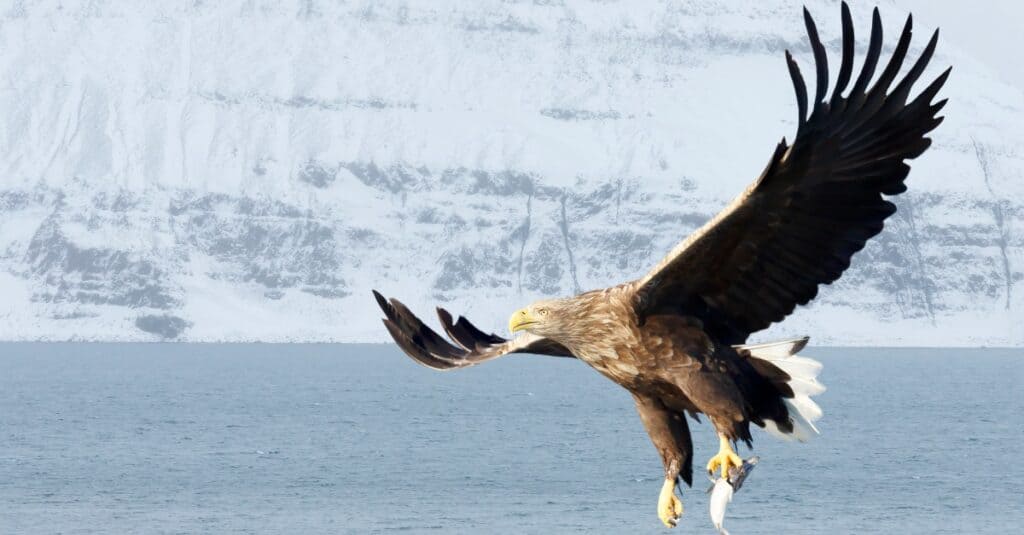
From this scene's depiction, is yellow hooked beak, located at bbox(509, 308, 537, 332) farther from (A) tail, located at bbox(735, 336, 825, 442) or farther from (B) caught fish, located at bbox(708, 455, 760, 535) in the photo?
(B) caught fish, located at bbox(708, 455, 760, 535)

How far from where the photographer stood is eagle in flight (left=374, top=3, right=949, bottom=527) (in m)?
10.2

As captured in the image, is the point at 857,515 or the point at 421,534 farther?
the point at 857,515

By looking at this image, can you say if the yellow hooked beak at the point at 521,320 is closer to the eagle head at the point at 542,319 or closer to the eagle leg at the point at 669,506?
Result: the eagle head at the point at 542,319

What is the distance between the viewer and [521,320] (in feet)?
35.7

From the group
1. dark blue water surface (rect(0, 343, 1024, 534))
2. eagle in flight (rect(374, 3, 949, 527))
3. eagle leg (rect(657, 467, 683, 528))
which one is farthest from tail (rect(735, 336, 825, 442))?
dark blue water surface (rect(0, 343, 1024, 534))

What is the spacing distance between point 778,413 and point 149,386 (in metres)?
167

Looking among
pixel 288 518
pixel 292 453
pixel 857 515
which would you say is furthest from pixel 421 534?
pixel 292 453

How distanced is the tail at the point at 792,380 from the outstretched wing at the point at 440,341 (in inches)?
83.6

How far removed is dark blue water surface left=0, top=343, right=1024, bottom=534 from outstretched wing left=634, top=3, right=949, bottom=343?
60.2 m

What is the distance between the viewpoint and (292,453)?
104125mm

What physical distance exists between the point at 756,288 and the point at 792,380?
777 millimetres

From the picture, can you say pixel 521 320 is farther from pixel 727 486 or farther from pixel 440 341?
pixel 440 341

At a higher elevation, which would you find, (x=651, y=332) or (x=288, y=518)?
(x=651, y=332)

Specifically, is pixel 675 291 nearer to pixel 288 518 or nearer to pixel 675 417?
pixel 675 417
